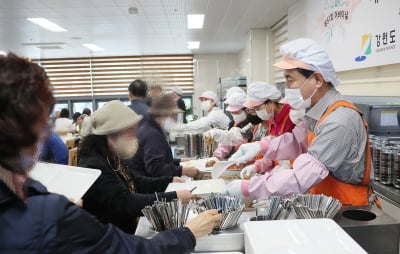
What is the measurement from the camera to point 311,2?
3.91 meters

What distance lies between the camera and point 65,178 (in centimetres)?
124

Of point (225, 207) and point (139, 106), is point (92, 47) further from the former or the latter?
point (225, 207)

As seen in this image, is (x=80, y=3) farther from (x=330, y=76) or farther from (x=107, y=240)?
(x=107, y=240)

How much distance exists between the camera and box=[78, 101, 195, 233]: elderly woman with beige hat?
1.49 metres

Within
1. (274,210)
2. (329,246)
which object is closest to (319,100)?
(274,210)

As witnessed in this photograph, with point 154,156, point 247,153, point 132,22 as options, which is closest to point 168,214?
point 247,153

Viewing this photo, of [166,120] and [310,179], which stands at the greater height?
[166,120]

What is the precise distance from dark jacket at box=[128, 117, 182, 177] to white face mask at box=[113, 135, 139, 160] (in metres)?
0.43

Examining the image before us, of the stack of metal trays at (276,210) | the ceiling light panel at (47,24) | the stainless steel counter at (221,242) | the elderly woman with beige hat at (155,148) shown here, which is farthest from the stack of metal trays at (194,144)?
the ceiling light panel at (47,24)

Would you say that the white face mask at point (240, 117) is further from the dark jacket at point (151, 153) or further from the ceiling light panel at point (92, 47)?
the ceiling light panel at point (92, 47)

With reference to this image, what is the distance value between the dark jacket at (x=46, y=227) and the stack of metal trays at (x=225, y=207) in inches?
17.5

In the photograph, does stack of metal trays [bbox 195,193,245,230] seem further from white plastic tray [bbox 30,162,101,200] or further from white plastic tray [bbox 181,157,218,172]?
white plastic tray [bbox 181,157,218,172]

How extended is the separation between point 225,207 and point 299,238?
0.36 metres

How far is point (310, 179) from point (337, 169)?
0.43 ft
